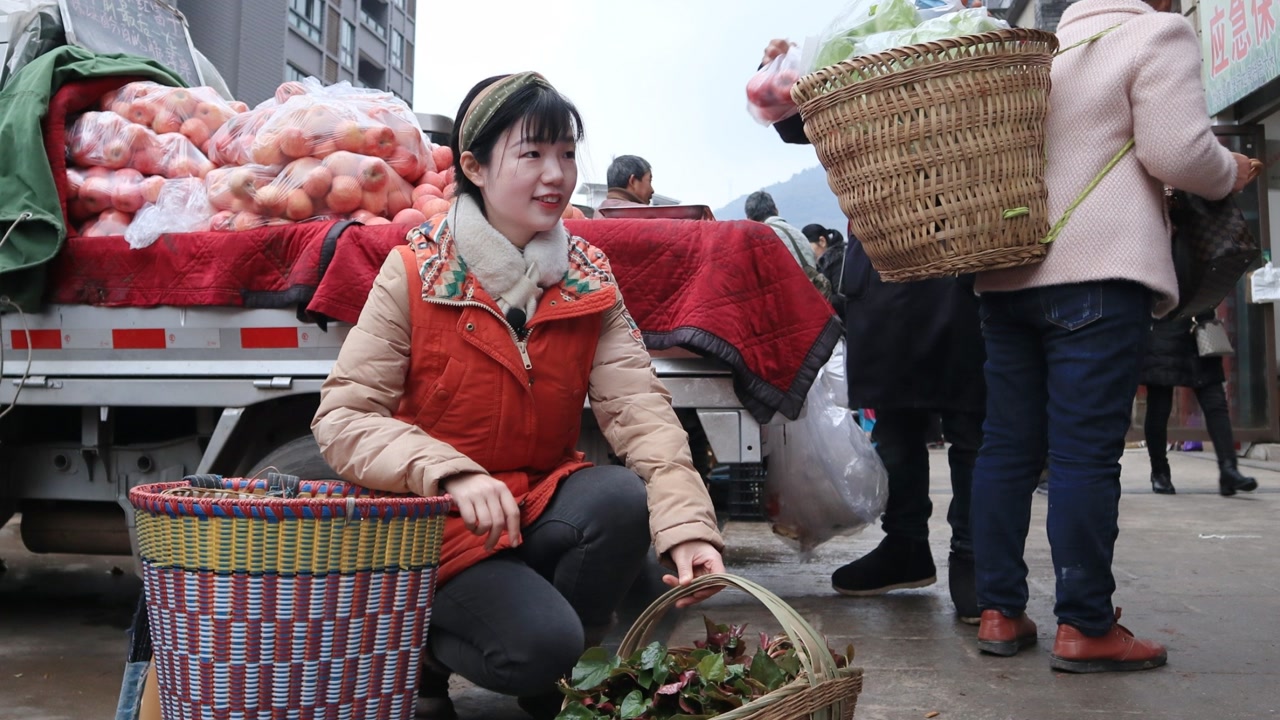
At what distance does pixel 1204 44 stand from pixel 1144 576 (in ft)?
28.4

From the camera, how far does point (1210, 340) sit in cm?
778

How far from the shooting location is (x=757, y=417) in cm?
359

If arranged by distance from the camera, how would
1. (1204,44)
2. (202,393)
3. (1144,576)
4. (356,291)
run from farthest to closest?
(1204,44)
(1144,576)
(202,393)
(356,291)

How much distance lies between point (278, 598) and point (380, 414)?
1.92 feet

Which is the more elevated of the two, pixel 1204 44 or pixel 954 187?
pixel 1204 44

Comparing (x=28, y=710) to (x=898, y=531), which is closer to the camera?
(x=28, y=710)

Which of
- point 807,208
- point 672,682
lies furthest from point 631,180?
point 807,208

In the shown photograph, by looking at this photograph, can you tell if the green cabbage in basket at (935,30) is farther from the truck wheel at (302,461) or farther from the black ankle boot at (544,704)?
the truck wheel at (302,461)

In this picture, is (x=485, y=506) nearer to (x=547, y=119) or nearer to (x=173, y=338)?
(x=547, y=119)

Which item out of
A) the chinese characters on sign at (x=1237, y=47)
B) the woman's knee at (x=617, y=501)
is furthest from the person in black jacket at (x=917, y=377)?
the chinese characters on sign at (x=1237, y=47)

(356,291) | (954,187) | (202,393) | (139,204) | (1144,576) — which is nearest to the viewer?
(954,187)

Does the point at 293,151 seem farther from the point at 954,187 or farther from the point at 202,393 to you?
the point at 954,187

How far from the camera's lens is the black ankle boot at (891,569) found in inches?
172

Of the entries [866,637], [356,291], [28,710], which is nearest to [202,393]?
[356,291]
